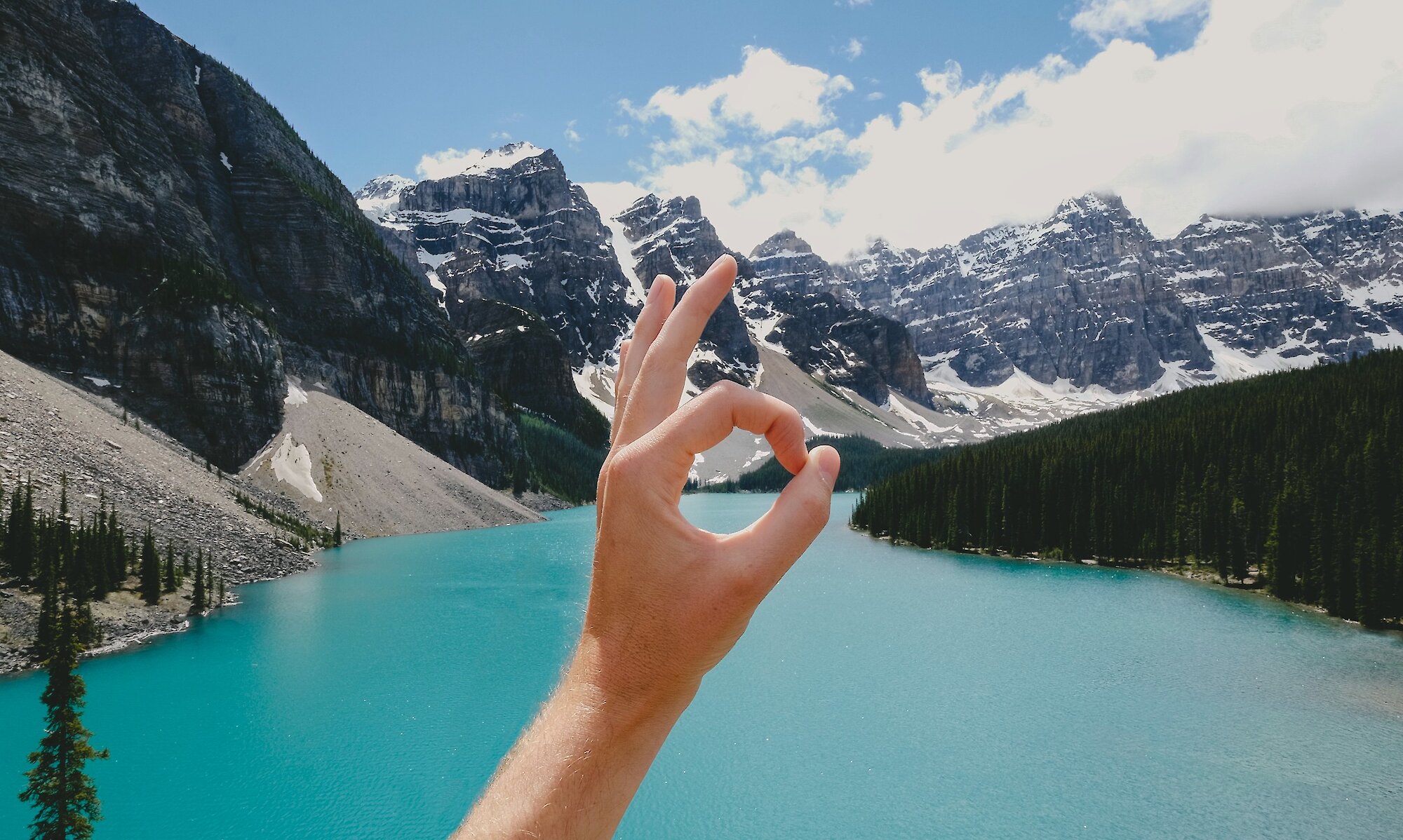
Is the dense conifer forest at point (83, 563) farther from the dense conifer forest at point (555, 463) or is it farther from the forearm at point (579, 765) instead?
the dense conifer forest at point (555, 463)

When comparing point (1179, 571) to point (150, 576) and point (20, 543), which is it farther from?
point (20, 543)

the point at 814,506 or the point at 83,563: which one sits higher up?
the point at 814,506

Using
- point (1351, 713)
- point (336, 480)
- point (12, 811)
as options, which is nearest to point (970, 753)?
point (1351, 713)

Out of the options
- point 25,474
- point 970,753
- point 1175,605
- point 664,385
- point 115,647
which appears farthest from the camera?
point 1175,605

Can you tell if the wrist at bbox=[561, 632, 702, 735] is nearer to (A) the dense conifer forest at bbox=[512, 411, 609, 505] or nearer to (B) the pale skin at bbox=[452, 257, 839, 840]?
(B) the pale skin at bbox=[452, 257, 839, 840]

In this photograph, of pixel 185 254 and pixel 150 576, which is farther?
pixel 185 254

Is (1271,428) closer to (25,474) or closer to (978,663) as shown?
(978,663)

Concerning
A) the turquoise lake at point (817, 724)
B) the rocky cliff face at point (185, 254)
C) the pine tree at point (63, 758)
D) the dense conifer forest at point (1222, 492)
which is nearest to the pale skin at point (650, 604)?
the pine tree at point (63, 758)

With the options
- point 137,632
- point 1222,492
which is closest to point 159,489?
point 137,632
